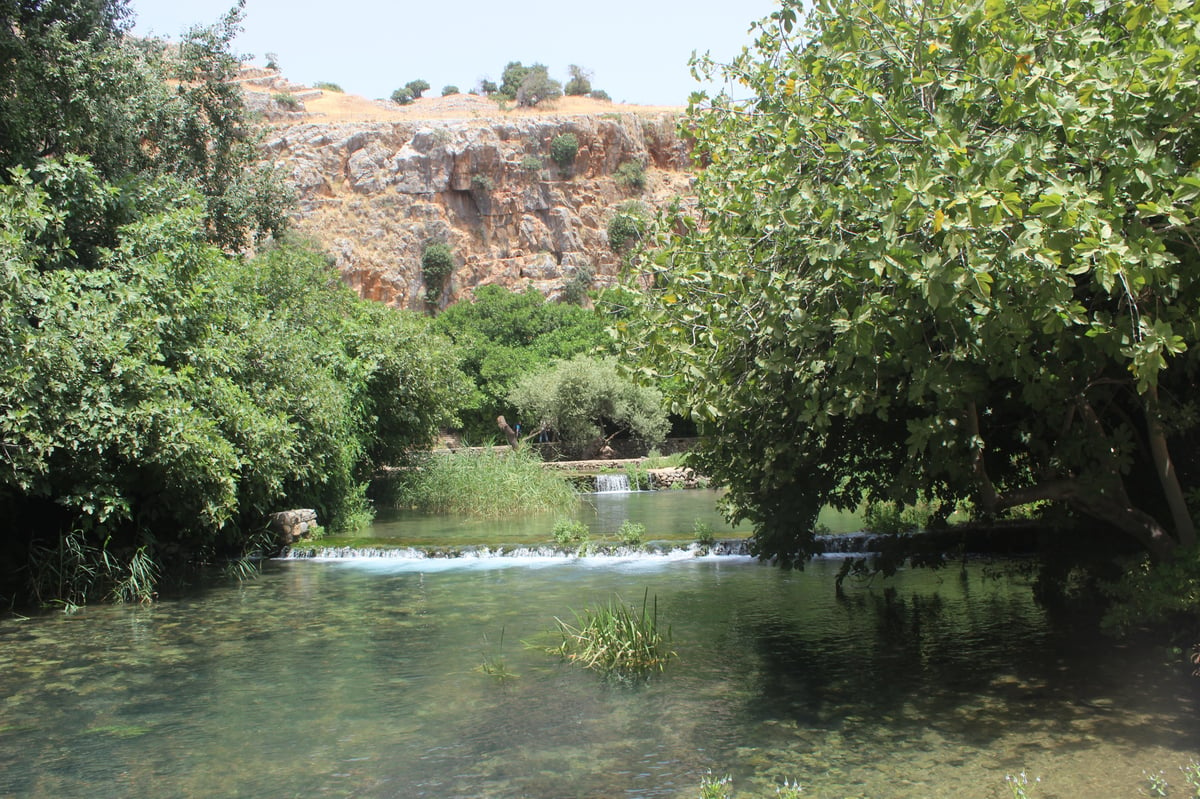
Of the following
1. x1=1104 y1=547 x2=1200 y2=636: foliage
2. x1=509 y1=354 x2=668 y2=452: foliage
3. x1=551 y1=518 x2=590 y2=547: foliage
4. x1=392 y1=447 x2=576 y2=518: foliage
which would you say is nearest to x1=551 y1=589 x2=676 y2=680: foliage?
x1=1104 y1=547 x2=1200 y2=636: foliage

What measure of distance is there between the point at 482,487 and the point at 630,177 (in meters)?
43.0

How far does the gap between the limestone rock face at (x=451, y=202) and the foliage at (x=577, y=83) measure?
2008 cm

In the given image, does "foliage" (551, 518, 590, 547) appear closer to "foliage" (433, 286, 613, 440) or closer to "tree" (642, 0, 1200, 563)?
"tree" (642, 0, 1200, 563)

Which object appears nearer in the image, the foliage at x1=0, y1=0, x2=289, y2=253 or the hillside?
the foliage at x1=0, y1=0, x2=289, y2=253

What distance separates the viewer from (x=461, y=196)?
59688 millimetres

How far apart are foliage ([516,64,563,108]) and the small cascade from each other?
49846 mm

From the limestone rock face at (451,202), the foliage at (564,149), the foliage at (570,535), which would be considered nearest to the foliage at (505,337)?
the limestone rock face at (451,202)

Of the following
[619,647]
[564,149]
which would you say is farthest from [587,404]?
[564,149]

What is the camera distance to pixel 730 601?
38.9 feet

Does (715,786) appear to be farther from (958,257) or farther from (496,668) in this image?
(496,668)

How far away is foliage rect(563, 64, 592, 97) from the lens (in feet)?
263

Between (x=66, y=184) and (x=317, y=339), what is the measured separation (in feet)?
23.4

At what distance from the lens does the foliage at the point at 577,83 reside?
263 ft

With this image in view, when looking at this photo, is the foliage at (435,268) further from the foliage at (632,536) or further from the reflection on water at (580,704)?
the reflection on water at (580,704)
